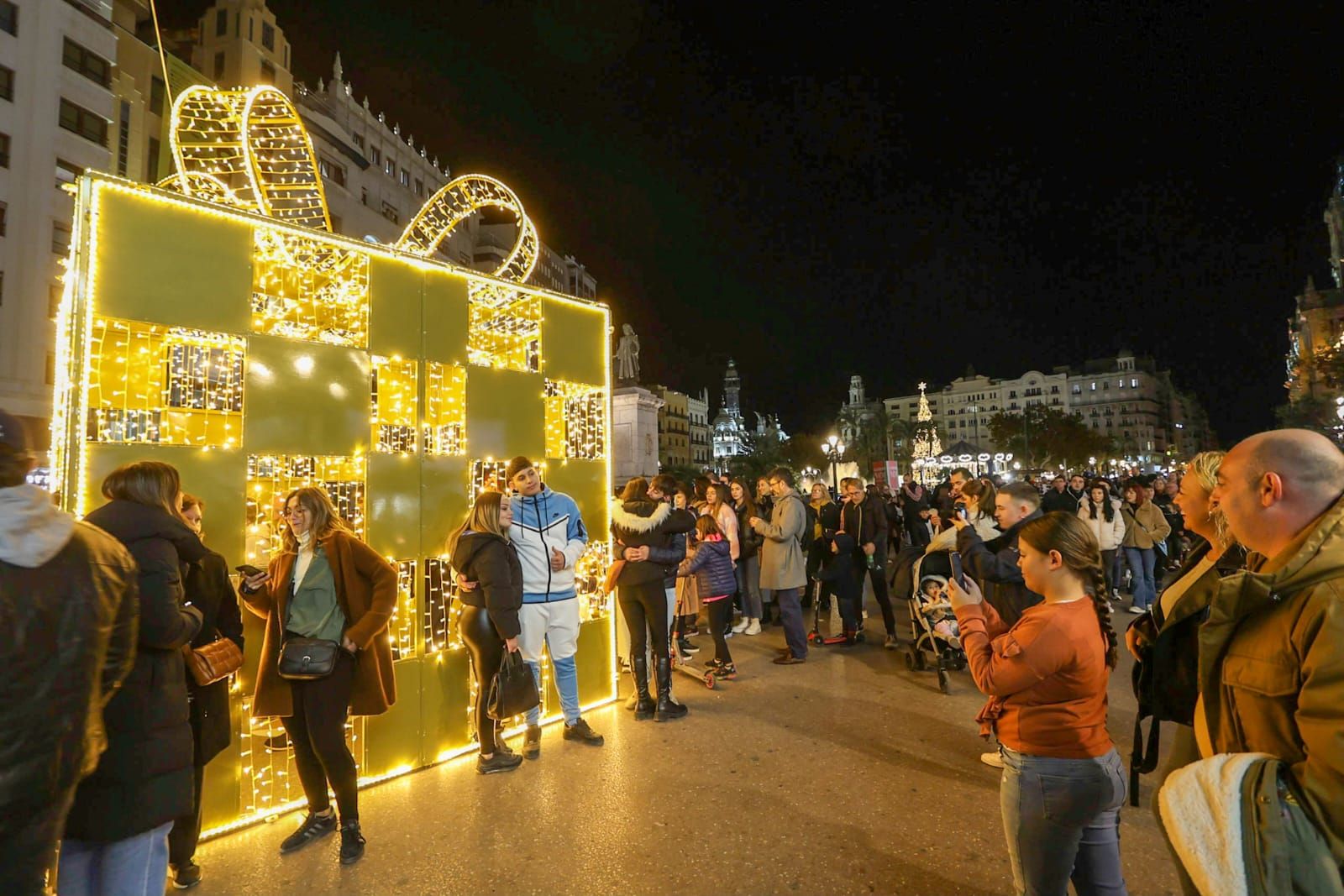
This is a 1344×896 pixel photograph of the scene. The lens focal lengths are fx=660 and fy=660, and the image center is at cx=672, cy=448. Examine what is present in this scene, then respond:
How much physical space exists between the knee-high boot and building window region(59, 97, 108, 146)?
103ft

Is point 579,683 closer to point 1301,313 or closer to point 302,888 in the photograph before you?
point 302,888

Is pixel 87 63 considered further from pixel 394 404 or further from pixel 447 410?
pixel 447 410

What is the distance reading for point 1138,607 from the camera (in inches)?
381

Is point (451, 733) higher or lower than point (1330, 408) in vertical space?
lower

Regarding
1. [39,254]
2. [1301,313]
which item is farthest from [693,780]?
[1301,313]

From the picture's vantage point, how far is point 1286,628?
1445 mm

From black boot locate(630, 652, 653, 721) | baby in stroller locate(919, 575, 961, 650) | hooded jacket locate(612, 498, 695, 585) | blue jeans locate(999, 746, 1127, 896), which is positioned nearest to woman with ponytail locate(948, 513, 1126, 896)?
blue jeans locate(999, 746, 1127, 896)

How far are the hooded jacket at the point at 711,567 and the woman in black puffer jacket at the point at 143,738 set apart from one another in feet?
16.3

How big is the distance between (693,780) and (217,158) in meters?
5.51

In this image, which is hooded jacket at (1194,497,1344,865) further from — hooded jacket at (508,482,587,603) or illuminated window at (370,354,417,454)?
illuminated window at (370,354,417,454)

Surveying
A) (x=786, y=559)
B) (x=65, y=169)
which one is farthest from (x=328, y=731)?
(x=65, y=169)

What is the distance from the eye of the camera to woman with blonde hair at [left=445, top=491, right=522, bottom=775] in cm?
454

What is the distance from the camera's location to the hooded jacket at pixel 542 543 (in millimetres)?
5047

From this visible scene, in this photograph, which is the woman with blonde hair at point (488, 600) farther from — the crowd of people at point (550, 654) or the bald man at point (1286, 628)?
the bald man at point (1286, 628)
